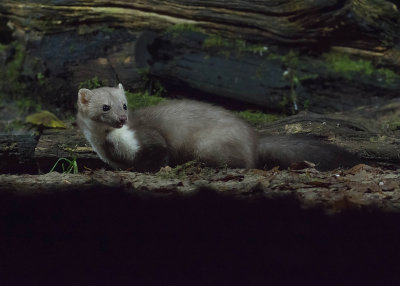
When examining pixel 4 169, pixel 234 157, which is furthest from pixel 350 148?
pixel 4 169

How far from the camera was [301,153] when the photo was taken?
4852mm

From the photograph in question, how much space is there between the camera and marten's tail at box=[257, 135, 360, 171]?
4.54 m

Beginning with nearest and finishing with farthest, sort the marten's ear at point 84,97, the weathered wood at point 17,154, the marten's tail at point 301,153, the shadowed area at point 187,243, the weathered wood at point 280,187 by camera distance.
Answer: the shadowed area at point 187,243 → the weathered wood at point 280,187 → the marten's tail at point 301,153 → the marten's ear at point 84,97 → the weathered wood at point 17,154

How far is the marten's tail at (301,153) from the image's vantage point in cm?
454

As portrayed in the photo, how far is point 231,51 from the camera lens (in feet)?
22.8

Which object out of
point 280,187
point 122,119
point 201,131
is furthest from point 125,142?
point 280,187

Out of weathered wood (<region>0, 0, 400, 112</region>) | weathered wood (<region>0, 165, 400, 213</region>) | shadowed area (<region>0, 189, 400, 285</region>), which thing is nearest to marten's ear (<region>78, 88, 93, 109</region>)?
weathered wood (<region>0, 165, 400, 213</region>)

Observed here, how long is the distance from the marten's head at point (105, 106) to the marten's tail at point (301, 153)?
1348mm

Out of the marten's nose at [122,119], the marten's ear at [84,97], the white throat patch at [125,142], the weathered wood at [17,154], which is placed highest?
the marten's ear at [84,97]

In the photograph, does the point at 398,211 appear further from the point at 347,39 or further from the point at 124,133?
the point at 347,39

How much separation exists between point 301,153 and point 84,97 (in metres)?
2.14

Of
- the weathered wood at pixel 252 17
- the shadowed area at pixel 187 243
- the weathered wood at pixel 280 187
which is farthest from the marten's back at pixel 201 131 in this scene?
the shadowed area at pixel 187 243

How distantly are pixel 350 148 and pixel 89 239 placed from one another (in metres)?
3.69

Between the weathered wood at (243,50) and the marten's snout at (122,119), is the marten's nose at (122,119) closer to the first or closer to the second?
the marten's snout at (122,119)
